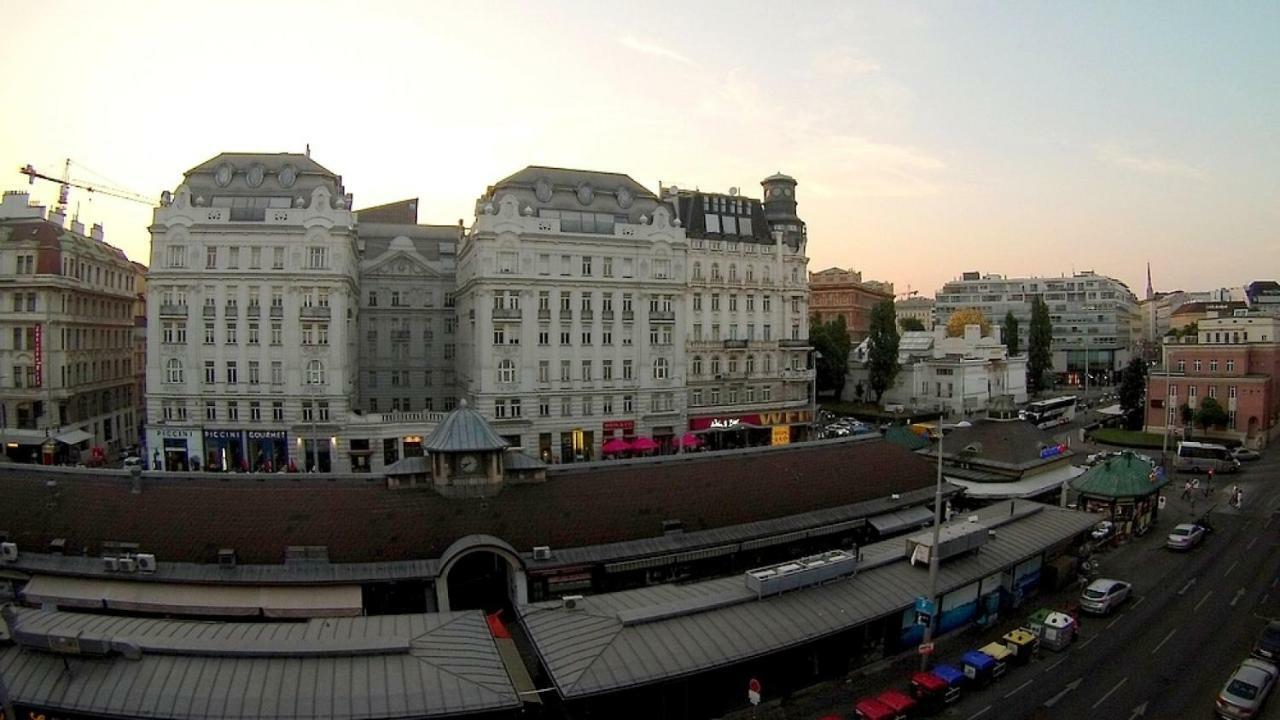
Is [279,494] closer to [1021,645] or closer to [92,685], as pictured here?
[92,685]

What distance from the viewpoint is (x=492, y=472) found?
33.1 metres

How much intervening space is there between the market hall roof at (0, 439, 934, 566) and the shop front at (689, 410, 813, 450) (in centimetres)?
3153

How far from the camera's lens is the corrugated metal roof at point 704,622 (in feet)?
71.5

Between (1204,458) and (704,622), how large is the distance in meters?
65.4

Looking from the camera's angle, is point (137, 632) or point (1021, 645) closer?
point (137, 632)

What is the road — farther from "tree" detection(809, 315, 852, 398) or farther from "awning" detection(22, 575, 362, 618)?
"tree" detection(809, 315, 852, 398)

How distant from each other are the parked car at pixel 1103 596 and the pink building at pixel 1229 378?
49.8 metres

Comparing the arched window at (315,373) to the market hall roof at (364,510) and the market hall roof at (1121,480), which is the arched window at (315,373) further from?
the market hall roof at (1121,480)

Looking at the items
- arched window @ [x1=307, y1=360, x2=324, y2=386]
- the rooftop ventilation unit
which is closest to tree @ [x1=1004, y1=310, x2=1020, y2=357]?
the rooftop ventilation unit

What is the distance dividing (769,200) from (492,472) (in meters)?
61.7

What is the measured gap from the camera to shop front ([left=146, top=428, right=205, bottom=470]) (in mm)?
57406

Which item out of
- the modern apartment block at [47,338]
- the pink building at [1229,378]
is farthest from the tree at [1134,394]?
the modern apartment block at [47,338]

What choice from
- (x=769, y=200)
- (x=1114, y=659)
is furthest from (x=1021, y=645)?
(x=769, y=200)

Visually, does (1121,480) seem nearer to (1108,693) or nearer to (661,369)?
(1108,693)
